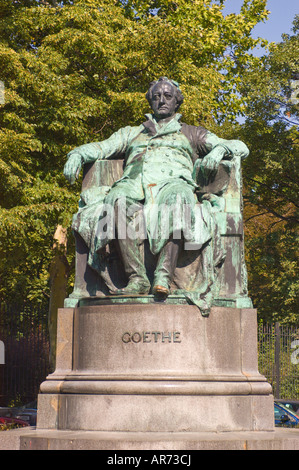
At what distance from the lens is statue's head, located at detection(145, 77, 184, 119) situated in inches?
322

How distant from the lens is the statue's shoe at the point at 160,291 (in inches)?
271

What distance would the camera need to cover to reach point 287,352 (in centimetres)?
2045

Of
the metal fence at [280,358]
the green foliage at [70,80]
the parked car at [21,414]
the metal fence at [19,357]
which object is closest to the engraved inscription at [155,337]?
the parked car at [21,414]

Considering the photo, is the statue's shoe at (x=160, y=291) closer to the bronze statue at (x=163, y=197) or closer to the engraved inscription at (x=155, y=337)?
the bronze statue at (x=163, y=197)

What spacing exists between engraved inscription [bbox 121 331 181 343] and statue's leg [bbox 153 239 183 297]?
1.10 feet

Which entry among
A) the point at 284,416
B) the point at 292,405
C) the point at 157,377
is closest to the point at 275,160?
the point at 292,405

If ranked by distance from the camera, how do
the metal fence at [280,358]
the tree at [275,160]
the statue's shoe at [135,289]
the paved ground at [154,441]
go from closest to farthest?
the paved ground at [154,441]
the statue's shoe at [135,289]
the metal fence at [280,358]
the tree at [275,160]

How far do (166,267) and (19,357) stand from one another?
11.4m

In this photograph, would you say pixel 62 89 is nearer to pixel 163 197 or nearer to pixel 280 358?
pixel 280 358

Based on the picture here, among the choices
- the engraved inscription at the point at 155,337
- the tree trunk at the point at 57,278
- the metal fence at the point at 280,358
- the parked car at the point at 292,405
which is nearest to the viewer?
the engraved inscription at the point at 155,337

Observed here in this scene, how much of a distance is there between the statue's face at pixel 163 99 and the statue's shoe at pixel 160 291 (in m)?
2.12

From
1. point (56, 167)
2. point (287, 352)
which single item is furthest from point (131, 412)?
point (287, 352)

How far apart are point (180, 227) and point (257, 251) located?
61.1ft

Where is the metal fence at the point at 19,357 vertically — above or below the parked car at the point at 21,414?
above
